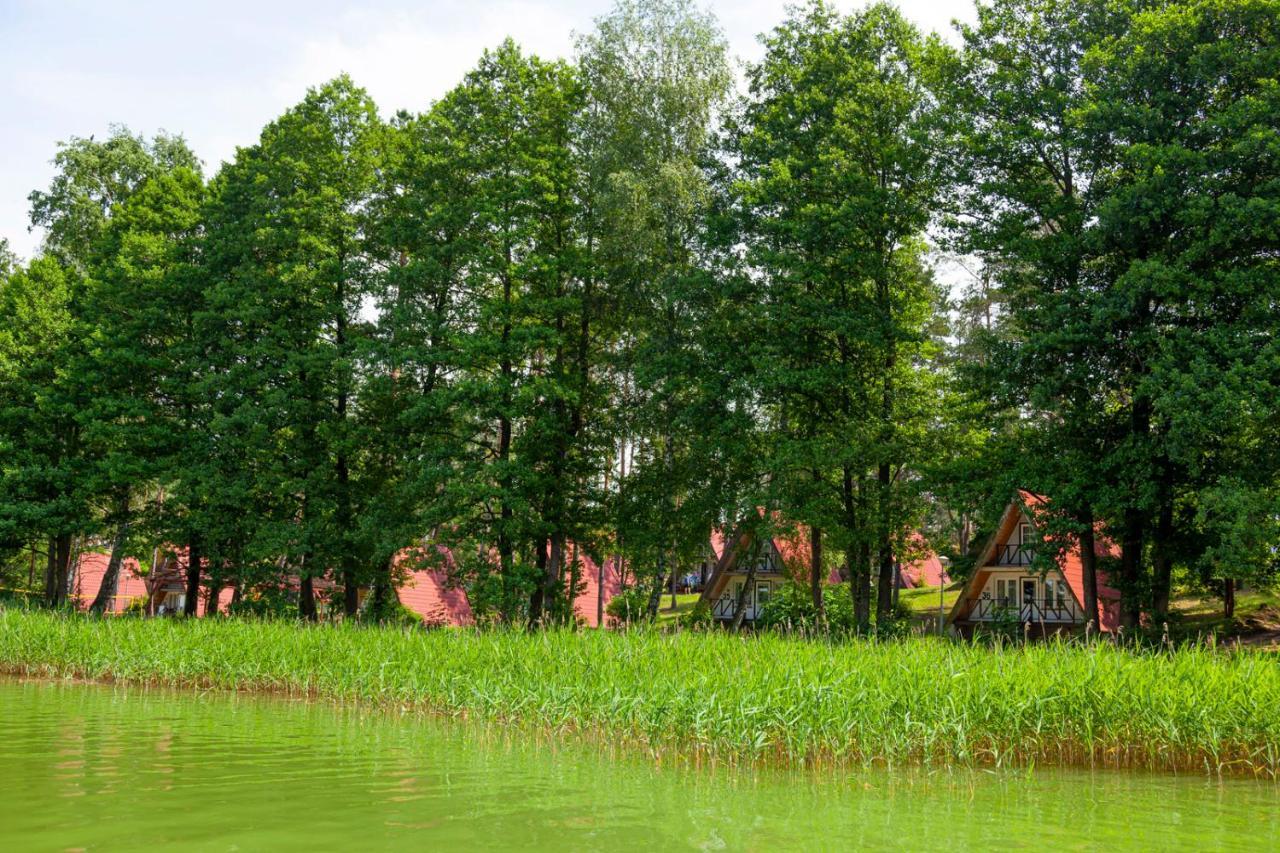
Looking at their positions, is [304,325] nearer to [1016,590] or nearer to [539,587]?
[539,587]

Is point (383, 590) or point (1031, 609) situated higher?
point (383, 590)

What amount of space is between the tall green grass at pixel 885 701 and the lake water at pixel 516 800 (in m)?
0.42

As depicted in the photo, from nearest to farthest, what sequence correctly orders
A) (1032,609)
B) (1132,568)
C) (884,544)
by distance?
(1132,568), (884,544), (1032,609)

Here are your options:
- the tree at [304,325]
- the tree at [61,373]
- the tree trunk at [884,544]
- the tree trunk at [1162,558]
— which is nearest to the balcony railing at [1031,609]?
the tree trunk at [884,544]

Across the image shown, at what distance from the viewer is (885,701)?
11.2 meters

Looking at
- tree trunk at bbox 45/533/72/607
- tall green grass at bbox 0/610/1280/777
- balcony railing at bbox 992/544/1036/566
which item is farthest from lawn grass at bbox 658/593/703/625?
tall green grass at bbox 0/610/1280/777

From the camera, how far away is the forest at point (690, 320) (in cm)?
2288

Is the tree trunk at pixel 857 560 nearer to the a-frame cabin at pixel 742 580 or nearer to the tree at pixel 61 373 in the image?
the a-frame cabin at pixel 742 580

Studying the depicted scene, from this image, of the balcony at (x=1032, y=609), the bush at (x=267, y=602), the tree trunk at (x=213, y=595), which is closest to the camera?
the bush at (x=267, y=602)

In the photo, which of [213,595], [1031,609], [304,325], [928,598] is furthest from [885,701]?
[928,598]

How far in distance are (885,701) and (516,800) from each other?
4.33 metres

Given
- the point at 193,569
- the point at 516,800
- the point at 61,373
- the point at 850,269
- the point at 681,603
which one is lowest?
the point at 681,603

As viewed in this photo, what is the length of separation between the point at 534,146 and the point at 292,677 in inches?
722

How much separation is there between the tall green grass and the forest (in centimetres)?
1039
